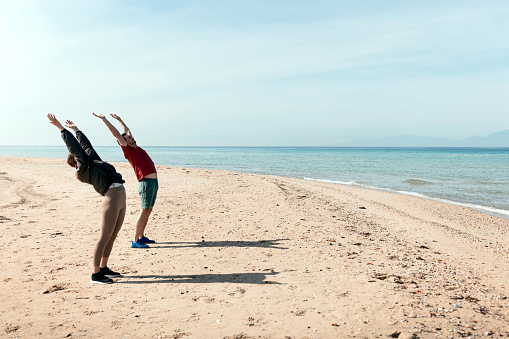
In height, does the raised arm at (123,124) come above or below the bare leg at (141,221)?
above

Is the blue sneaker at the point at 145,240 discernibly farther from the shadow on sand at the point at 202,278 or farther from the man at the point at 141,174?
the shadow on sand at the point at 202,278

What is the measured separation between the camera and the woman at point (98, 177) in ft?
15.0

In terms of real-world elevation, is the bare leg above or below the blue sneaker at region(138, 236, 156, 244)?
above

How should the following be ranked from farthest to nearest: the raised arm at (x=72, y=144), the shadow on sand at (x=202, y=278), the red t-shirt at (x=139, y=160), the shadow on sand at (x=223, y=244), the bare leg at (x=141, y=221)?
the shadow on sand at (x=223, y=244), the bare leg at (x=141, y=221), the red t-shirt at (x=139, y=160), the shadow on sand at (x=202, y=278), the raised arm at (x=72, y=144)

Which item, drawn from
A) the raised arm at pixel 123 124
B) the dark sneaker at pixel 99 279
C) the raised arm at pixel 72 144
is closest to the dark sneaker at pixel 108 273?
the dark sneaker at pixel 99 279

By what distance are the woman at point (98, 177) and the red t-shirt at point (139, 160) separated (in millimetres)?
1554

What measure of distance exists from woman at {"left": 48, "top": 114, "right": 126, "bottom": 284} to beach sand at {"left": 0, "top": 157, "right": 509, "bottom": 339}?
71cm

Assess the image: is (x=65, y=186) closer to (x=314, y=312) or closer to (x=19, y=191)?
(x=19, y=191)

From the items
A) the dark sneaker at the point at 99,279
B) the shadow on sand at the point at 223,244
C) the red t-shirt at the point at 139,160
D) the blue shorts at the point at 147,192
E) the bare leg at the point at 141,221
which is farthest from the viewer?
the shadow on sand at the point at 223,244

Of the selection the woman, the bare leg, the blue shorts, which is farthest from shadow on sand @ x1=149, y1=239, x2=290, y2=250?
the woman

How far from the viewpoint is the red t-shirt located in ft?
20.7

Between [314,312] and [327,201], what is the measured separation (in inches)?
336

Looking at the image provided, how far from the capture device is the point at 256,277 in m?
5.29

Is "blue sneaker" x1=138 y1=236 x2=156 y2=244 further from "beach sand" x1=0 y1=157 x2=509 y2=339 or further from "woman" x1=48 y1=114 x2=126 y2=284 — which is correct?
"woman" x1=48 y1=114 x2=126 y2=284
